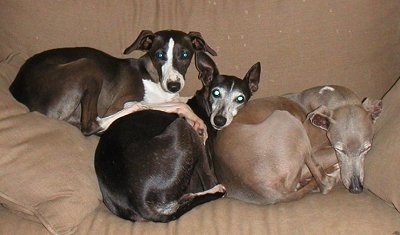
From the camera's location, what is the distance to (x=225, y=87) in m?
3.09

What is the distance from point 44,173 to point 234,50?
1299mm

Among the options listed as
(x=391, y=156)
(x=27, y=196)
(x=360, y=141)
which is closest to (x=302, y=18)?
(x=360, y=141)

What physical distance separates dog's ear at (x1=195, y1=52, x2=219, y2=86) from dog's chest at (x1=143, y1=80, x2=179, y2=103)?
0.25m

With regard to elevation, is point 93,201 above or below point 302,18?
below

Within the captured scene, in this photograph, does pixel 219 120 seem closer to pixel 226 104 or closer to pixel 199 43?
pixel 226 104

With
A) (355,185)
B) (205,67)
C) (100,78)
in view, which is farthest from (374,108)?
(100,78)

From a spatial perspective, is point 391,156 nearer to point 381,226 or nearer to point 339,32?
point 381,226

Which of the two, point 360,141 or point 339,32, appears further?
point 339,32

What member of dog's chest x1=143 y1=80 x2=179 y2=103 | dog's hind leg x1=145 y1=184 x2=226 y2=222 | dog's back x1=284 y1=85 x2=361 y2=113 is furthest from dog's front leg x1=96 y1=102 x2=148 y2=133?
dog's back x1=284 y1=85 x2=361 y2=113

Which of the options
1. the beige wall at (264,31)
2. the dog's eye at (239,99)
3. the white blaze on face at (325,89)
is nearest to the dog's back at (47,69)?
the beige wall at (264,31)

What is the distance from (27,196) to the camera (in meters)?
2.39

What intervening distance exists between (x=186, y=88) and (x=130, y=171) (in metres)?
1.00

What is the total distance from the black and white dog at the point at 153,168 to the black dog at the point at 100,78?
34cm

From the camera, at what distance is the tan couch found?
248 centimetres
